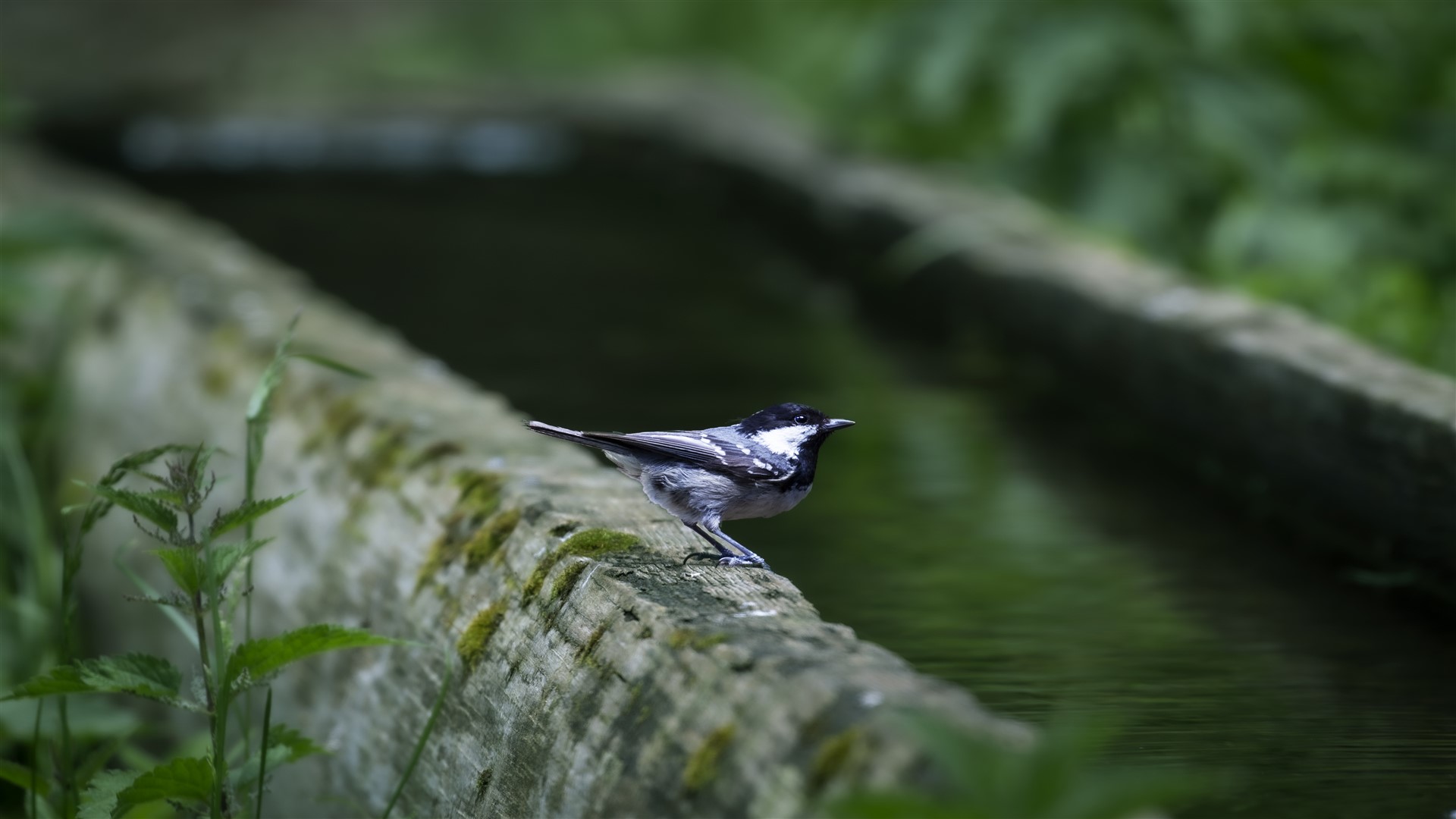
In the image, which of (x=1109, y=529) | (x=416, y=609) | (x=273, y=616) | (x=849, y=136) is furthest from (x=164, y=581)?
(x=849, y=136)

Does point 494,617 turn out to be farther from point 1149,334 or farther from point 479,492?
point 1149,334

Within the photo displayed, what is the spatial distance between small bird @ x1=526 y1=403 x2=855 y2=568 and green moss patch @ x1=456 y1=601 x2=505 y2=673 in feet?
0.78

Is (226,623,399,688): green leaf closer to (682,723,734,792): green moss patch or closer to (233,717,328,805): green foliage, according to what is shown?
(233,717,328,805): green foliage

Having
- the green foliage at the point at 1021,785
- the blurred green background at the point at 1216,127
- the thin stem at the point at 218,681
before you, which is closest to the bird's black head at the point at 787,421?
the thin stem at the point at 218,681

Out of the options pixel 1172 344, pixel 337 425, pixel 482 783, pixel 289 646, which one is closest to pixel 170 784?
pixel 289 646

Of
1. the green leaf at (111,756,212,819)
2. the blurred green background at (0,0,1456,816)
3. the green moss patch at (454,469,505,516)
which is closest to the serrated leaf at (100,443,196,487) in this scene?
the green leaf at (111,756,212,819)

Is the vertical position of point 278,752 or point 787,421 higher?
point 787,421

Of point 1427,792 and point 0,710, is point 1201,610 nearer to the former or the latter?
point 1427,792

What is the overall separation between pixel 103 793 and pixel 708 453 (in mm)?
817

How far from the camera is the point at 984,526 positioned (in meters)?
3.43

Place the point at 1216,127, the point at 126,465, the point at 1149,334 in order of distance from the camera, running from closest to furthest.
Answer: the point at 126,465
the point at 1149,334
the point at 1216,127

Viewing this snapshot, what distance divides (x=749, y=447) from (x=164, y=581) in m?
1.80

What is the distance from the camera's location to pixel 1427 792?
2045 mm

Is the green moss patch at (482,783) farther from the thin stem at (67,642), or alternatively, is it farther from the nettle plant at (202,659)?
the thin stem at (67,642)
